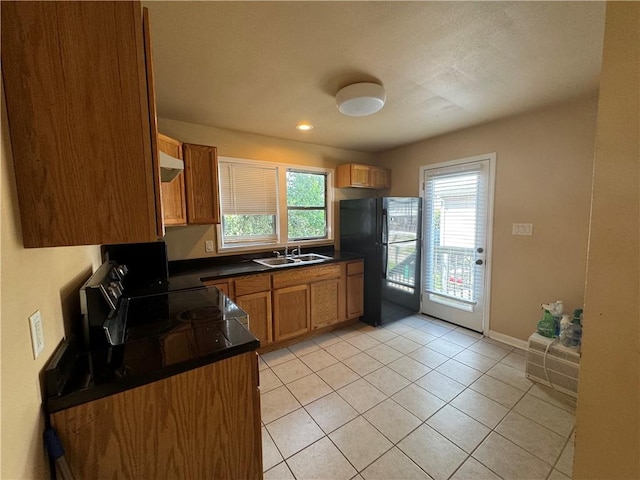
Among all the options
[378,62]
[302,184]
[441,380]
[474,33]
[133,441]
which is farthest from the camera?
[302,184]

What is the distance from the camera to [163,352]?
1.08 metres

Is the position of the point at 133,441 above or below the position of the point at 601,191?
below

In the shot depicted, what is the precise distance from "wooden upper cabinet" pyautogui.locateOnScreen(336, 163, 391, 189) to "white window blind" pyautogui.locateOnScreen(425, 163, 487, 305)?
65cm

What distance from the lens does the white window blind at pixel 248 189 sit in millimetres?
2990

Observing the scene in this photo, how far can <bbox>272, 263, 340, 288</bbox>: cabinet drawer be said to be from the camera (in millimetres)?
2740

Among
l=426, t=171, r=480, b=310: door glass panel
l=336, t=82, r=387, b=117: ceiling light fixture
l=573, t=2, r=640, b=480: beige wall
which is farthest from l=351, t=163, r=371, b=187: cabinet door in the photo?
l=573, t=2, r=640, b=480: beige wall

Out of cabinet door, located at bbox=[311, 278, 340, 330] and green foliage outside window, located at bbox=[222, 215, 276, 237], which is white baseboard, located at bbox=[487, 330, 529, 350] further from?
green foliage outside window, located at bbox=[222, 215, 276, 237]

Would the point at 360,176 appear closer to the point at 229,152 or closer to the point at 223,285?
the point at 229,152

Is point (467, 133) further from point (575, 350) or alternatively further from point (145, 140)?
point (145, 140)

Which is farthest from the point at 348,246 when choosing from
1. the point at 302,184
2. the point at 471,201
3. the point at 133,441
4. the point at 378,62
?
the point at 133,441

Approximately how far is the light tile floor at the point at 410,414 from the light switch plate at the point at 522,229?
3.96ft

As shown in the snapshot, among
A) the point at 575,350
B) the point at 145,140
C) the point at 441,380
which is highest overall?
the point at 145,140

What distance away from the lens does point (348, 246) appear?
3705 millimetres

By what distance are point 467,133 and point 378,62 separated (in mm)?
1905
